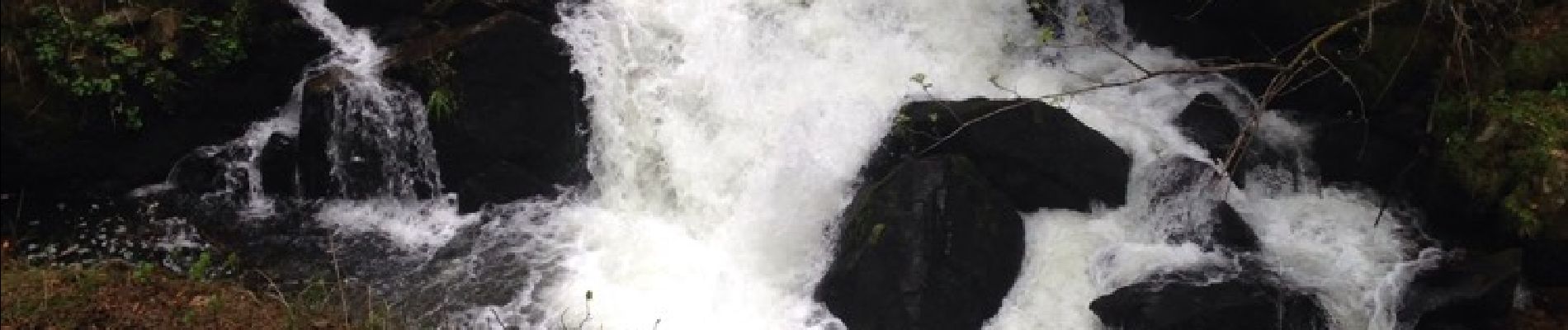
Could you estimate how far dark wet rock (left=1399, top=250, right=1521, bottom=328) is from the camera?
7.97 metres

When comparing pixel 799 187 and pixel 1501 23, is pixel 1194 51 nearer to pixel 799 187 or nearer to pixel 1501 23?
pixel 1501 23

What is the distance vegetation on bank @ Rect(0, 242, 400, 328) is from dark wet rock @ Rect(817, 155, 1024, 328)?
3.53m

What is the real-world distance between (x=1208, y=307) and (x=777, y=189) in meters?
3.86

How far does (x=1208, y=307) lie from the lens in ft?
26.1

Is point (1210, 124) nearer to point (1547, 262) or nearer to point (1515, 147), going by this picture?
point (1515, 147)

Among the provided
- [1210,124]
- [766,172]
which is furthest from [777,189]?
[1210,124]

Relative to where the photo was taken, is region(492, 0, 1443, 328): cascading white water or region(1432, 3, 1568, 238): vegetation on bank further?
region(492, 0, 1443, 328): cascading white water

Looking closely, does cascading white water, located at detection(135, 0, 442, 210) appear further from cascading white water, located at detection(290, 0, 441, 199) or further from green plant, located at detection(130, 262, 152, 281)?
green plant, located at detection(130, 262, 152, 281)

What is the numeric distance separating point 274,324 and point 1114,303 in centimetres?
602

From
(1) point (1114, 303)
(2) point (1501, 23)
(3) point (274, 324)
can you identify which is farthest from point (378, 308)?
(2) point (1501, 23)

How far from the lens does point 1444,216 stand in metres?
9.24

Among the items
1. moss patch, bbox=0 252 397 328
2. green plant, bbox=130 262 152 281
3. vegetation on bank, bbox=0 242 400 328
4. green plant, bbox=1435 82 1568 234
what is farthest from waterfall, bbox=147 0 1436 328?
green plant, bbox=130 262 152 281

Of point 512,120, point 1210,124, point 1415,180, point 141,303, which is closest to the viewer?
point 141,303

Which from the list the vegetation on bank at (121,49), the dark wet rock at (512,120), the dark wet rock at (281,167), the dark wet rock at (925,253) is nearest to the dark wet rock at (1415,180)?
the dark wet rock at (925,253)
